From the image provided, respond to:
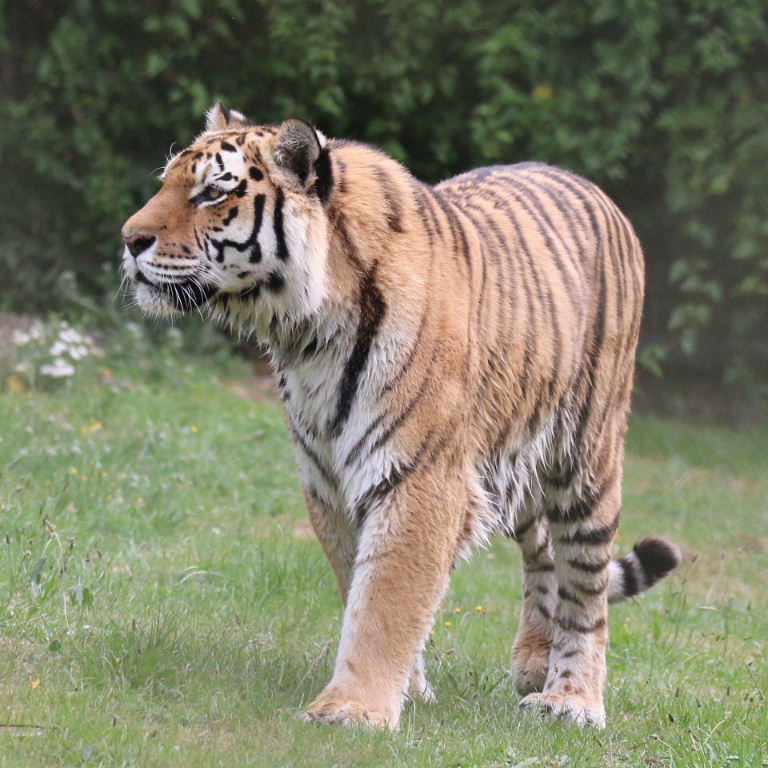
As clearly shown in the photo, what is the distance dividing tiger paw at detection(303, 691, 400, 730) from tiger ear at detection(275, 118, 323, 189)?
1.46 m

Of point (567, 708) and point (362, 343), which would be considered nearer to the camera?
point (362, 343)

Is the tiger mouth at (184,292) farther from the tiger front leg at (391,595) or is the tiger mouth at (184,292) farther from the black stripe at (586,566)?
the black stripe at (586,566)

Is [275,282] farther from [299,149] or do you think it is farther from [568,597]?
[568,597]

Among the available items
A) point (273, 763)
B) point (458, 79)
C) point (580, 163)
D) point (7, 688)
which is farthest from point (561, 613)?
point (458, 79)

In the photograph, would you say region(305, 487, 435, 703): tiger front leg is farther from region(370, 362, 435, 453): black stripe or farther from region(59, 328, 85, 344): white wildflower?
region(59, 328, 85, 344): white wildflower

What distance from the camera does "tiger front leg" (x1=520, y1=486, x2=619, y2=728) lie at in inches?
181

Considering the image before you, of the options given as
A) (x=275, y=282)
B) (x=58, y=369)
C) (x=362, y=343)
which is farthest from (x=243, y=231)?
(x=58, y=369)

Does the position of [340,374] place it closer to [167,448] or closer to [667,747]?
[667,747]

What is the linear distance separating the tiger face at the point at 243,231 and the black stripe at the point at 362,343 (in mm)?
137

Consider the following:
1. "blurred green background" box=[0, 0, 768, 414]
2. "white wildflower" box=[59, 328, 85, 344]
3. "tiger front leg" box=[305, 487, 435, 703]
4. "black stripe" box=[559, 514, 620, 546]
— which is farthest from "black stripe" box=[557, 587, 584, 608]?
"blurred green background" box=[0, 0, 768, 414]

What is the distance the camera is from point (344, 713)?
366 cm

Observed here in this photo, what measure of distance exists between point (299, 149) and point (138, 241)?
53cm

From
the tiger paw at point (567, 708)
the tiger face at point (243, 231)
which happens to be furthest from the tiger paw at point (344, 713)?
the tiger face at point (243, 231)

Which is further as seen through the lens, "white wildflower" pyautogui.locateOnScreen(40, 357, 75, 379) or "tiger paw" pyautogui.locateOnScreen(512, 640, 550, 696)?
"white wildflower" pyautogui.locateOnScreen(40, 357, 75, 379)
